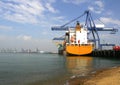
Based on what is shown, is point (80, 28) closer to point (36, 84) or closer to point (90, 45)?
point (90, 45)

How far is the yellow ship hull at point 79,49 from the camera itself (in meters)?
87.3

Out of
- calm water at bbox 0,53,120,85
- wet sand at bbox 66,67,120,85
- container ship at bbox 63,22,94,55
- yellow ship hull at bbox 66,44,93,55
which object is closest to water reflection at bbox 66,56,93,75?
calm water at bbox 0,53,120,85

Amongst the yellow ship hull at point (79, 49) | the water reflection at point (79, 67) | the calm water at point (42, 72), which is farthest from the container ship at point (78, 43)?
the calm water at point (42, 72)

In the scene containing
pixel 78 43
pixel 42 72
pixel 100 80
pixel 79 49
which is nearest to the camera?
pixel 100 80

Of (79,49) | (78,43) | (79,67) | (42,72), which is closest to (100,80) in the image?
(42,72)

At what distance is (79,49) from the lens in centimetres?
8806

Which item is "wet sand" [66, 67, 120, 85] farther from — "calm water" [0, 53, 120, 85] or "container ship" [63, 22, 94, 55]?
"container ship" [63, 22, 94, 55]

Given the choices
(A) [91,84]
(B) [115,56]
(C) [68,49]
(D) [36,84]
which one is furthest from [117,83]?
(C) [68,49]

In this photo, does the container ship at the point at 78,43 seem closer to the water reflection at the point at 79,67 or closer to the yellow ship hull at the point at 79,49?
the yellow ship hull at the point at 79,49

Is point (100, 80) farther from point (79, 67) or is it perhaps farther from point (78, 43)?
point (78, 43)

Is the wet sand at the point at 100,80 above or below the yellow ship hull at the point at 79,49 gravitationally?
below

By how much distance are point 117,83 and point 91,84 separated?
1.60 metres

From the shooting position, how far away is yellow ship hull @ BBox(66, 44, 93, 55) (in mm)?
87312

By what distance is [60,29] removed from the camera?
344ft
